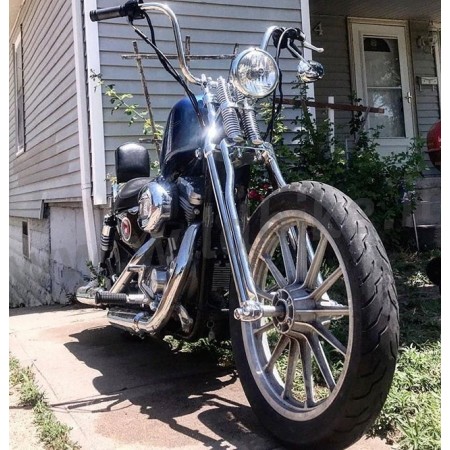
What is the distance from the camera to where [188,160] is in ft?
7.84

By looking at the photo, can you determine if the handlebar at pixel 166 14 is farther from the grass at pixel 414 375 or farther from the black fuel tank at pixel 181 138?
the grass at pixel 414 375

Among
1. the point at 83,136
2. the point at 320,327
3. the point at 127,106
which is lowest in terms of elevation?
the point at 320,327

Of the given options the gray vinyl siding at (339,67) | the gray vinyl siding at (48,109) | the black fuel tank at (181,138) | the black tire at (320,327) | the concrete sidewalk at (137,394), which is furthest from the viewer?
the gray vinyl siding at (339,67)

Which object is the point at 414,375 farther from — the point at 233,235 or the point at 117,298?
the point at 117,298

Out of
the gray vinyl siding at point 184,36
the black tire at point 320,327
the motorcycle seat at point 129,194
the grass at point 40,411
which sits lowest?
the grass at point 40,411

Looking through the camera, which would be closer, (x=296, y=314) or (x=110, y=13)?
(x=296, y=314)

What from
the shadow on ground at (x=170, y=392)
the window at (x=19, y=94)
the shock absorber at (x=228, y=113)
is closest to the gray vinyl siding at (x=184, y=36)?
the shadow on ground at (x=170, y=392)

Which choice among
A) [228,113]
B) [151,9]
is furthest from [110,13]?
[228,113]

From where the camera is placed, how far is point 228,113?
208 cm

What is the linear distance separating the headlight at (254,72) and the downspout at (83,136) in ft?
11.2

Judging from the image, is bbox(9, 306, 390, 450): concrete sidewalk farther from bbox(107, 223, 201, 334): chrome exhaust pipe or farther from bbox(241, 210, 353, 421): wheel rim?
bbox(107, 223, 201, 334): chrome exhaust pipe

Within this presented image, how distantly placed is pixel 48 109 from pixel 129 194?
4.68 m

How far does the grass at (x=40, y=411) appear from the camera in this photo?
1.85m
